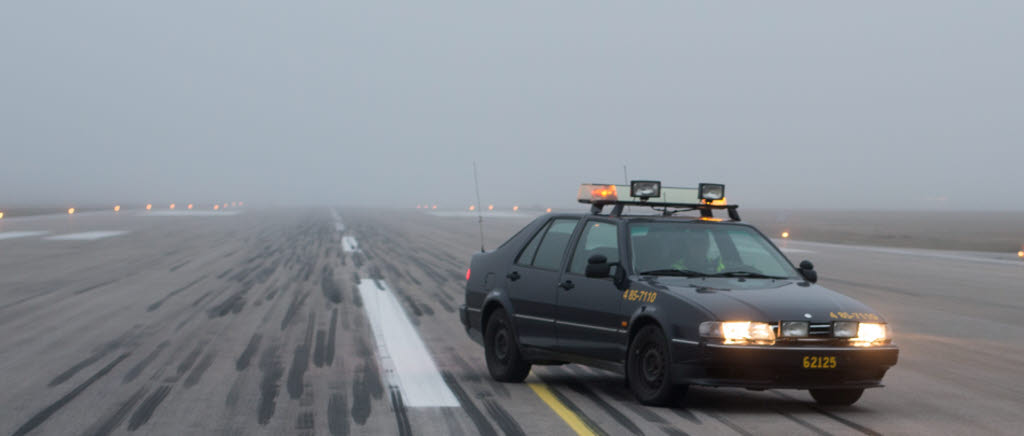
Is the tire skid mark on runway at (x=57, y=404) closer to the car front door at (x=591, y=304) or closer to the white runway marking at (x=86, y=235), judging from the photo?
the car front door at (x=591, y=304)

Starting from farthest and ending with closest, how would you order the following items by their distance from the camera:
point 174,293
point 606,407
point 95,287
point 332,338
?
point 95,287 < point 174,293 < point 332,338 < point 606,407

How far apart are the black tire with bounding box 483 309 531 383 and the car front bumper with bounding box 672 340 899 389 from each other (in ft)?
6.48

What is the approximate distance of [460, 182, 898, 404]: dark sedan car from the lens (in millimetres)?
7480

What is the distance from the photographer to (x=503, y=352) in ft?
31.2

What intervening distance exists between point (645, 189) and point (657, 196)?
12 centimetres

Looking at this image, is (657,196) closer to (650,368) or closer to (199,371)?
(650,368)

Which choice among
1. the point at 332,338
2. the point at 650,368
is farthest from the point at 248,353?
the point at 650,368

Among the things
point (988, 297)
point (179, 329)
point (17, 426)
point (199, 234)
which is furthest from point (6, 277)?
point (199, 234)

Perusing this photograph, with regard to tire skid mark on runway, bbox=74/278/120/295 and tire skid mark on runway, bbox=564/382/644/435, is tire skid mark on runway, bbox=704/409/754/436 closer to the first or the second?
tire skid mark on runway, bbox=564/382/644/435

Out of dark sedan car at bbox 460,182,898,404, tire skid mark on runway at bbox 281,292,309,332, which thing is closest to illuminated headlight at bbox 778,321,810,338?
dark sedan car at bbox 460,182,898,404

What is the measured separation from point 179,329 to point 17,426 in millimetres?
6187

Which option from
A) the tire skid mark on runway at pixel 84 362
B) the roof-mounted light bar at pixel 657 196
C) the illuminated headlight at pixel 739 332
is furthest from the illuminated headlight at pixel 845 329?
the tire skid mark on runway at pixel 84 362

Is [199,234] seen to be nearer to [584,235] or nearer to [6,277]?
[6,277]

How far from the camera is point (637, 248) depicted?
28.3 feet
